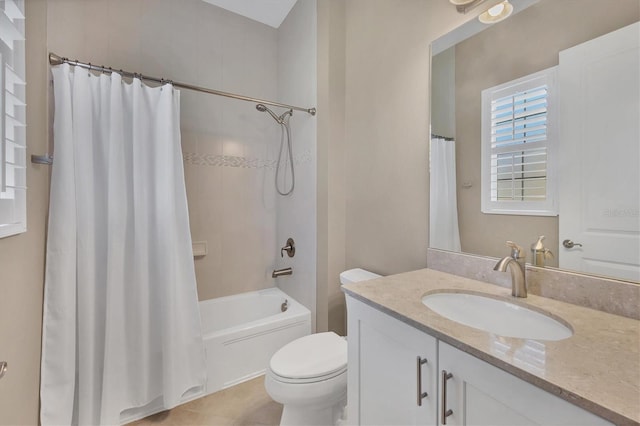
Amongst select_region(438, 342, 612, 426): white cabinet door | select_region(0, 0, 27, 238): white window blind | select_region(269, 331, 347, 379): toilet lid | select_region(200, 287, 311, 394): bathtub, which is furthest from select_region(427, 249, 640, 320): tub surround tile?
select_region(0, 0, 27, 238): white window blind

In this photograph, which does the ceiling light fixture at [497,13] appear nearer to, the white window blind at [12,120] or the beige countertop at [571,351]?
the beige countertop at [571,351]

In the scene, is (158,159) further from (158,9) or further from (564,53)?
(564,53)

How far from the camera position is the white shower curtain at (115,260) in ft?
4.34

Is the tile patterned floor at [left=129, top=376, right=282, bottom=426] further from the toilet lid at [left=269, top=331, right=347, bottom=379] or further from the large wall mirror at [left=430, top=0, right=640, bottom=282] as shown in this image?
the large wall mirror at [left=430, top=0, right=640, bottom=282]

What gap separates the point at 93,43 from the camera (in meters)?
1.77

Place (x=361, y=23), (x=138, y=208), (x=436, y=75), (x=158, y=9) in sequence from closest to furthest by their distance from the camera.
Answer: (x=436, y=75) < (x=138, y=208) < (x=361, y=23) < (x=158, y=9)

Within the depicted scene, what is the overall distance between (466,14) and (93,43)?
89.9 inches

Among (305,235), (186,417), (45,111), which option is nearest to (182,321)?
(186,417)

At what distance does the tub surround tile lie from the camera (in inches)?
28.9

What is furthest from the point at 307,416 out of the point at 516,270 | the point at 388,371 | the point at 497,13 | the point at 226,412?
the point at 497,13

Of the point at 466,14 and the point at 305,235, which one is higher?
the point at 466,14

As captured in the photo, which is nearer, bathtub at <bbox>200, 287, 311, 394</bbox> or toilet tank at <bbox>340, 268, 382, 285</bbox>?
toilet tank at <bbox>340, 268, 382, 285</bbox>

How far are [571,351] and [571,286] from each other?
38 centimetres

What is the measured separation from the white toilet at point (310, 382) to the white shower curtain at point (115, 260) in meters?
0.66
